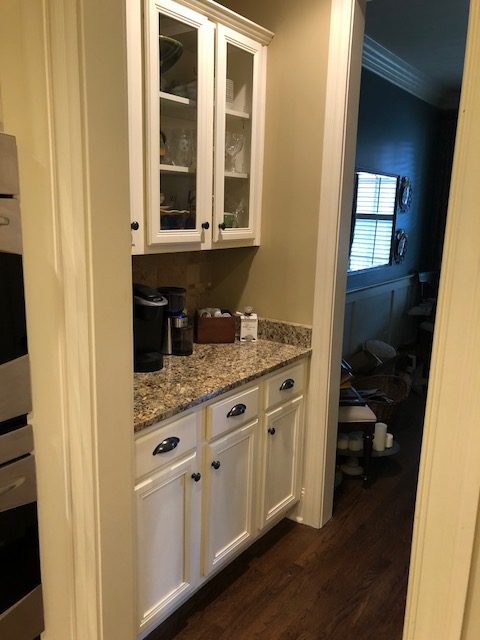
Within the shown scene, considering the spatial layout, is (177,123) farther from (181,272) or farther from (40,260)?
(40,260)

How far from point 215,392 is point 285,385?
0.54 metres

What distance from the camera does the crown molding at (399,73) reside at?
12.6 ft

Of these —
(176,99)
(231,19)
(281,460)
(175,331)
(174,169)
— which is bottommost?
(281,460)

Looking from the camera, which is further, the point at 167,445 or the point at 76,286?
the point at 167,445

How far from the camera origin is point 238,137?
2.41 m

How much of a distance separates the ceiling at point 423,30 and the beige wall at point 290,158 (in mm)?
1077

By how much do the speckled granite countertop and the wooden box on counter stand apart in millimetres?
37

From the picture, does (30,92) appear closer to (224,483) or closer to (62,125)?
(62,125)

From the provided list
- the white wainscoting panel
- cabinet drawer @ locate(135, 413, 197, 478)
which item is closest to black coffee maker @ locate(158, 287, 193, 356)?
cabinet drawer @ locate(135, 413, 197, 478)

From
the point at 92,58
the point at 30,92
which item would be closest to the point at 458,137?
the point at 92,58

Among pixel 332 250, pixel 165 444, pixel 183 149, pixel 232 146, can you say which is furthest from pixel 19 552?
pixel 232 146

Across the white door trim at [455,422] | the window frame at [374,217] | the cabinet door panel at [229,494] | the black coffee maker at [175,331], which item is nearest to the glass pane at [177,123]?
the black coffee maker at [175,331]

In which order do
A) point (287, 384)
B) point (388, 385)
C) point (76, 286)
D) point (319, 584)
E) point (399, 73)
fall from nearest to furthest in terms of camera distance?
point (76, 286) → point (319, 584) → point (287, 384) → point (388, 385) → point (399, 73)

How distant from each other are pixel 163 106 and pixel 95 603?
5.48 feet
